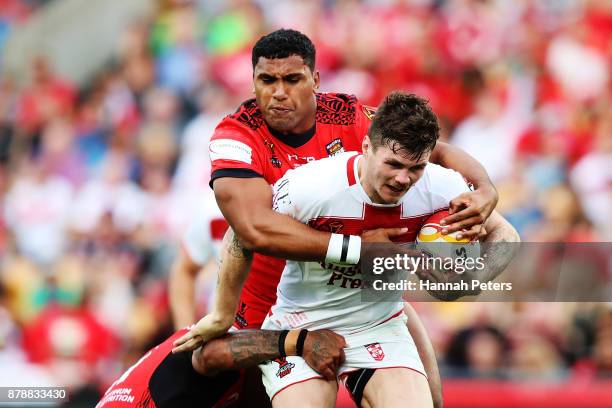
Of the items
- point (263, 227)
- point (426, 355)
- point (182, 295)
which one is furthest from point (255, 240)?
point (182, 295)

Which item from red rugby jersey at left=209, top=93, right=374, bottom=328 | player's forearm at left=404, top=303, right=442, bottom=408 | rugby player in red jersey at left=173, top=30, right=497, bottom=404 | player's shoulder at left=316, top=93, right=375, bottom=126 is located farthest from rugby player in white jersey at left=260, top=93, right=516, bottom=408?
player's shoulder at left=316, top=93, right=375, bottom=126

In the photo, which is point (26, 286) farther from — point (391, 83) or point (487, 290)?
point (487, 290)

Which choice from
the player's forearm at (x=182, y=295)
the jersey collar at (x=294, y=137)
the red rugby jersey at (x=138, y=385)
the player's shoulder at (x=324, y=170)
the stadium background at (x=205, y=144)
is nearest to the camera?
the player's shoulder at (x=324, y=170)

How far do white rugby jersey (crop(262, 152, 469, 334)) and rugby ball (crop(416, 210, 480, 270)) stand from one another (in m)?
0.09

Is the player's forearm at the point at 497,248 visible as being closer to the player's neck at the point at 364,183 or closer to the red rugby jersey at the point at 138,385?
the player's neck at the point at 364,183

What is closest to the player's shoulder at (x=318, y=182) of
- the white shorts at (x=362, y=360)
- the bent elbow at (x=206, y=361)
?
the white shorts at (x=362, y=360)

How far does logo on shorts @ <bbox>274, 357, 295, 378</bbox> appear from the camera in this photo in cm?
562

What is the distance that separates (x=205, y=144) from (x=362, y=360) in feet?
19.7

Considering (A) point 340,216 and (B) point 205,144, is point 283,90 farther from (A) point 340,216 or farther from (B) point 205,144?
(B) point 205,144

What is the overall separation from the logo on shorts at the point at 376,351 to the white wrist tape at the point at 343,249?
506mm

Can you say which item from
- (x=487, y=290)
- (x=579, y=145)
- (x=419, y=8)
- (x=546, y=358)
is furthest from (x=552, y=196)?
(x=487, y=290)

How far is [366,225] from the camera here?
5512mm

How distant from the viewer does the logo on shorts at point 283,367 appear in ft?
18.5

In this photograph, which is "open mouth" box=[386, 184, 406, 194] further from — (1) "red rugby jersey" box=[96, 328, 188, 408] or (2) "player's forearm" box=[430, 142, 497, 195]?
(1) "red rugby jersey" box=[96, 328, 188, 408]
